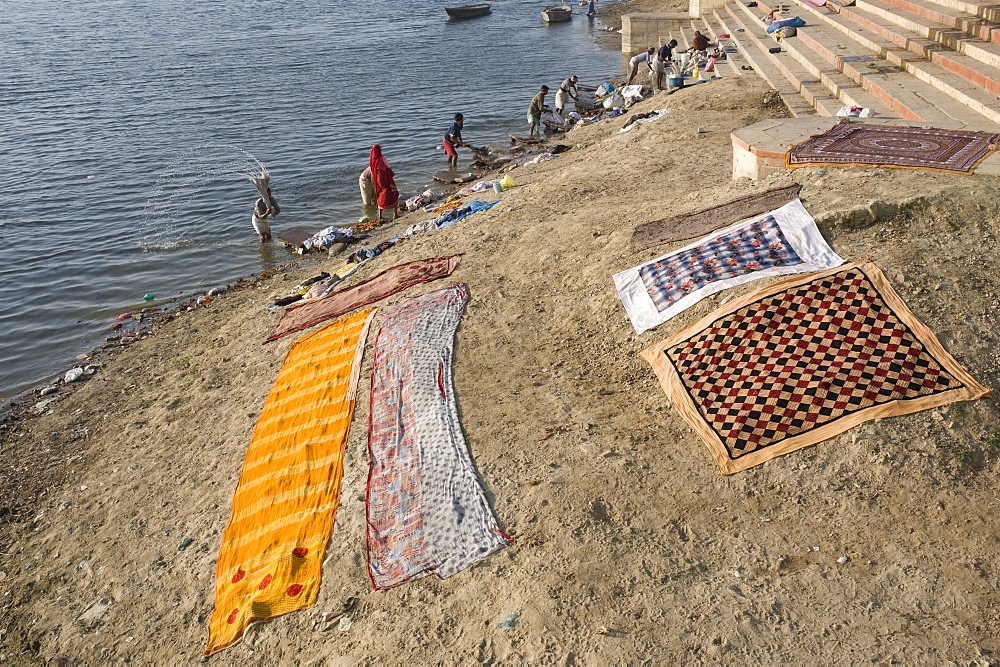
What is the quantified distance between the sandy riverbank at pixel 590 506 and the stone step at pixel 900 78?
2.74m

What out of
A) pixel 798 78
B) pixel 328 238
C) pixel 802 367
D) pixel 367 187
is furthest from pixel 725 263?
pixel 367 187

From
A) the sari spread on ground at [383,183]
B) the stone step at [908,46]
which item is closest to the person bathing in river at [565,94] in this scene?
the stone step at [908,46]

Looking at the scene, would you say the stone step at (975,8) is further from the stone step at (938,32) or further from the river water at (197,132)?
the river water at (197,132)

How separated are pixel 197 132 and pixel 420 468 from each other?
1714cm

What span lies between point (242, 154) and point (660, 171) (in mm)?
11303

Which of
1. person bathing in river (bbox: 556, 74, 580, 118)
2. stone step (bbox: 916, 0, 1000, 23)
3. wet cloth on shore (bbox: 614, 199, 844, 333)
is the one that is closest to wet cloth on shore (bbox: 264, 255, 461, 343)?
wet cloth on shore (bbox: 614, 199, 844, 333)

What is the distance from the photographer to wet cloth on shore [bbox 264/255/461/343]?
8414 mm

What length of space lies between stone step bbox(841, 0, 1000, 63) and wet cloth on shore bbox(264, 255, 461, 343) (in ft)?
24.0

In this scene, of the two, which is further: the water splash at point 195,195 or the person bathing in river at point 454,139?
the person bathing in river at point 454,139

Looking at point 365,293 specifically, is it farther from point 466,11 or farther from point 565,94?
point 466,11

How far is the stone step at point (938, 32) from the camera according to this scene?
9.59 metres

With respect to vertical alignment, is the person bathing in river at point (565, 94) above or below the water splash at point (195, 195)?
above

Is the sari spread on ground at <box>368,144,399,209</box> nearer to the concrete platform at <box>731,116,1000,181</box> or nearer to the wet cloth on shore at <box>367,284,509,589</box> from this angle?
the wet cloth on shore at <box>367,284,509,589</box>

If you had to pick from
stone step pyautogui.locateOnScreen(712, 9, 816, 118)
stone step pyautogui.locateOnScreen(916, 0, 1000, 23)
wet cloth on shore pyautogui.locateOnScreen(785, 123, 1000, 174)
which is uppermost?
stone step pyautogui.locateOnScreen(916, 0, 1000, 23)
